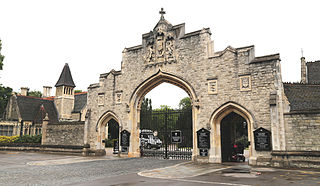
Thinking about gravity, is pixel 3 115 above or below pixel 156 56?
below

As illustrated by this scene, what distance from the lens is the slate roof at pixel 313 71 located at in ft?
98.9

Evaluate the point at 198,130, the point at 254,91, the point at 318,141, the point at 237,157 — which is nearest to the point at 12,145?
the point at 198,130

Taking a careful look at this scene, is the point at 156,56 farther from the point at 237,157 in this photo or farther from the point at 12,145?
the point at 12,145

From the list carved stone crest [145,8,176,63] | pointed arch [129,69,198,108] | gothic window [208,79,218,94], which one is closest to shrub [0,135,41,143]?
pointed arch [129,69,198,108]

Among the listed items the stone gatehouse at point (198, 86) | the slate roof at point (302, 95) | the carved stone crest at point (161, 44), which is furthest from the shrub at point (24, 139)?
the slate roof at point (302, 95)

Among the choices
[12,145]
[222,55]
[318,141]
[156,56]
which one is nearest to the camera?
[318,141]

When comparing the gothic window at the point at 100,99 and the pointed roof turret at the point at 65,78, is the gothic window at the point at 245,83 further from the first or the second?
the pointed roof turret at the point at 65,78

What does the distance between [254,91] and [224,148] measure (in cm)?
385

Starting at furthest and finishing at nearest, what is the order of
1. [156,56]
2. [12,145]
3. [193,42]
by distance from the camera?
1. [12,145]
2. [156,56]
3. [193,42]

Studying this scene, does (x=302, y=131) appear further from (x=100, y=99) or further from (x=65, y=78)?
(x=65, y=78)

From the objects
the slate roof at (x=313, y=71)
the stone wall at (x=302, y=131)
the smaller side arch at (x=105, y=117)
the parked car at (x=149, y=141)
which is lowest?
the parked car at (x=149, y=141)

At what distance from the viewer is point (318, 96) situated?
953 inches

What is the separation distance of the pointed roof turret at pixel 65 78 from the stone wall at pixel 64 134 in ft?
67.9

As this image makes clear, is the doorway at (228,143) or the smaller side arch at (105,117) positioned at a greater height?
the smaller side arch at (105,117)
